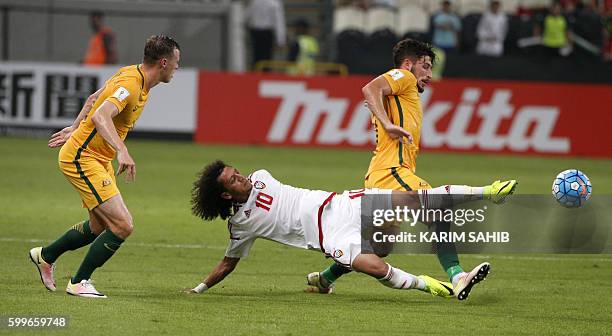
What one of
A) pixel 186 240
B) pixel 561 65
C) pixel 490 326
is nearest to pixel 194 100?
pixel 561 65

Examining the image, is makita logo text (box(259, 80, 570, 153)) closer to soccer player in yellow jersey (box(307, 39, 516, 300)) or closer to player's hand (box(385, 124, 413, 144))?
soccer player in yellow jersey (box(307, 39, 516, 300))

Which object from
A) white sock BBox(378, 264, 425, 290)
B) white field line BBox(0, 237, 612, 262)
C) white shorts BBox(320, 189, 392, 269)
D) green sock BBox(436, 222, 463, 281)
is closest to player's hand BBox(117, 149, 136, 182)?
white shorts BBox(320, 189, 392, 269)

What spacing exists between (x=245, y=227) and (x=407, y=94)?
5.93 feet

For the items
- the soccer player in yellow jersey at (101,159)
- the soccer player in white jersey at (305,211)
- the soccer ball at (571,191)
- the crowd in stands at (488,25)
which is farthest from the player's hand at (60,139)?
the crowd in stands at (488,25)

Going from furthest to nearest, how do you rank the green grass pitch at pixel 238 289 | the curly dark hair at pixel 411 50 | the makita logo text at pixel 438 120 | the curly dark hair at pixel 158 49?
1. the makita logo text at pixel 438 120
2. the curly dark hair at pixel 411 50
3. the curly dark hair at pixel 158 49
4. the green grass pitch at pixel 238 289

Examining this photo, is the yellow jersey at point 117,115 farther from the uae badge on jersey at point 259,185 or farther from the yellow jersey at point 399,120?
the yellow jersey at point 399,120

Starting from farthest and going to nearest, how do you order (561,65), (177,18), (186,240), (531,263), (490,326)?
1. (177,18)
2. (561,65)
3. (186,240)
4. (531,263)
5. (490,326)

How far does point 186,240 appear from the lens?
41.6ft

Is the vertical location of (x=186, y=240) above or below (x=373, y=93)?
below

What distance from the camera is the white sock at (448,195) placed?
29.1 feet

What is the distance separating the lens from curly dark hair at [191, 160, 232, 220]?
8.87 m

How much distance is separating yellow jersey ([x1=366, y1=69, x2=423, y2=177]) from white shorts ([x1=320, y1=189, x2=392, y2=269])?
2.03ft

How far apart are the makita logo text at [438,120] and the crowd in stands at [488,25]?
2.88 metres

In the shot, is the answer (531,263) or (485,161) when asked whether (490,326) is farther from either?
(485,161)
